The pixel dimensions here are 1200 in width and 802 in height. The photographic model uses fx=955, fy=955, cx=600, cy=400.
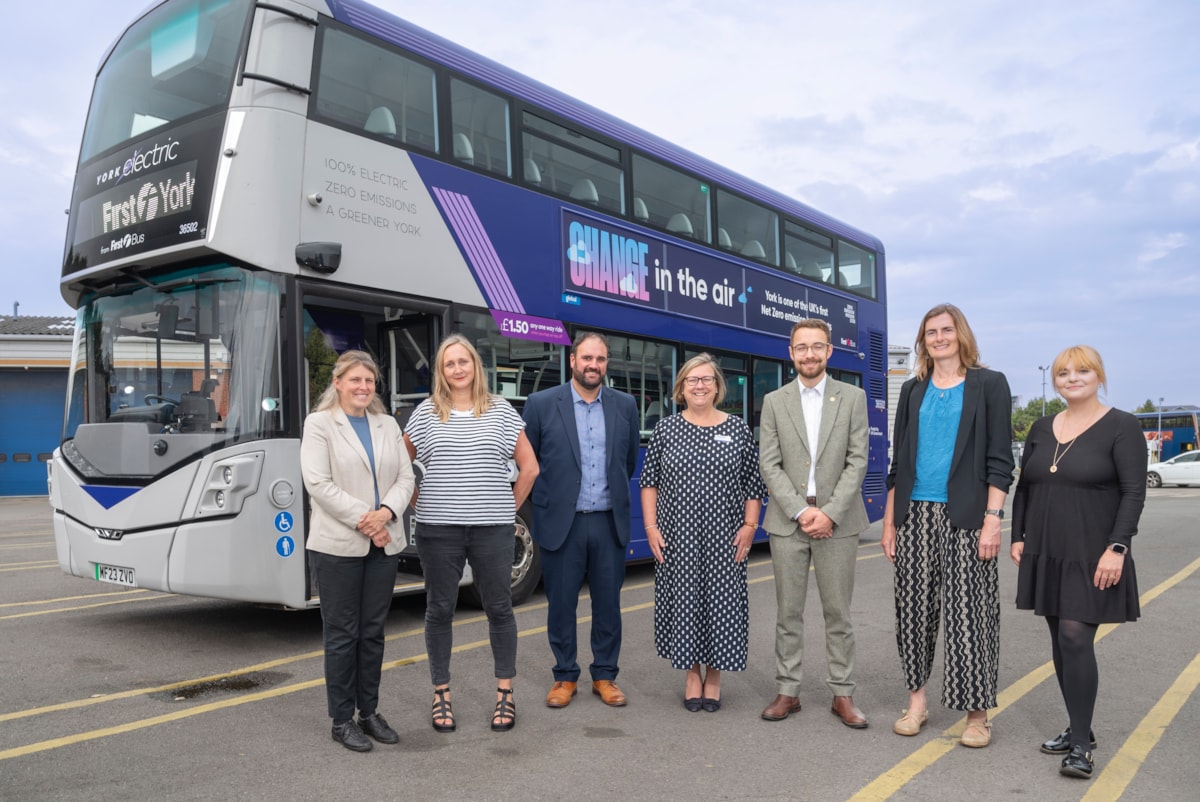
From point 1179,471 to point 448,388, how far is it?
3430 centimetres

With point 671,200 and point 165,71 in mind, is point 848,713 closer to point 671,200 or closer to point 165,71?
point 165,71

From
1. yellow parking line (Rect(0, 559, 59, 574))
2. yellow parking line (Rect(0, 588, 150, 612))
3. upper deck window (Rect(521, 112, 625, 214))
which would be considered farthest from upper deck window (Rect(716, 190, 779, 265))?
yellow parking line (Rect(0, 559, 59, 574))

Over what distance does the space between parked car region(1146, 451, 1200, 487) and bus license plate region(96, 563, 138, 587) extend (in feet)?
109

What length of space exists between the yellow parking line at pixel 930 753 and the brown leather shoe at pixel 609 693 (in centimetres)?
141

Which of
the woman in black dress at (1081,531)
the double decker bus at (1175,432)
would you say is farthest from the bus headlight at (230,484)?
the double decker bus at (1175,432)

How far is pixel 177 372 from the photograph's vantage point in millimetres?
5906

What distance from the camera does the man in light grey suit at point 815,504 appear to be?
4531 mm

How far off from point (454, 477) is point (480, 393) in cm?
42

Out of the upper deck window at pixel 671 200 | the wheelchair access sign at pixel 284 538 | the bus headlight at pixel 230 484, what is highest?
the upper deck window at pixel 671 200

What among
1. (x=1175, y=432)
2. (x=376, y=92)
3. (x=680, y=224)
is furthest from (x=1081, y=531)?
(x=1175, y=432)

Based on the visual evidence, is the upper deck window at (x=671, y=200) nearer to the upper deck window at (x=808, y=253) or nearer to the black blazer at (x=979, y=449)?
the upper deck window at (x=808, y=253)

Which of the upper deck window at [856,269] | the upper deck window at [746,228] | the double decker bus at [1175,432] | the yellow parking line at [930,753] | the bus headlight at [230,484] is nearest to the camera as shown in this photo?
the yellow parking line at [930,753]

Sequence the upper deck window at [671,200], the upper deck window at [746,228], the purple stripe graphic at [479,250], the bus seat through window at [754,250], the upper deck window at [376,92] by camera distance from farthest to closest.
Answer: the bus seat through window at [754,250] → the upper deck window at [746,228] → the upper deck window at [671,200] → the purple stripe graphic at [479,250] → the upper deck window at [376,92]

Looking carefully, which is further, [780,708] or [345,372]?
[780,708]
